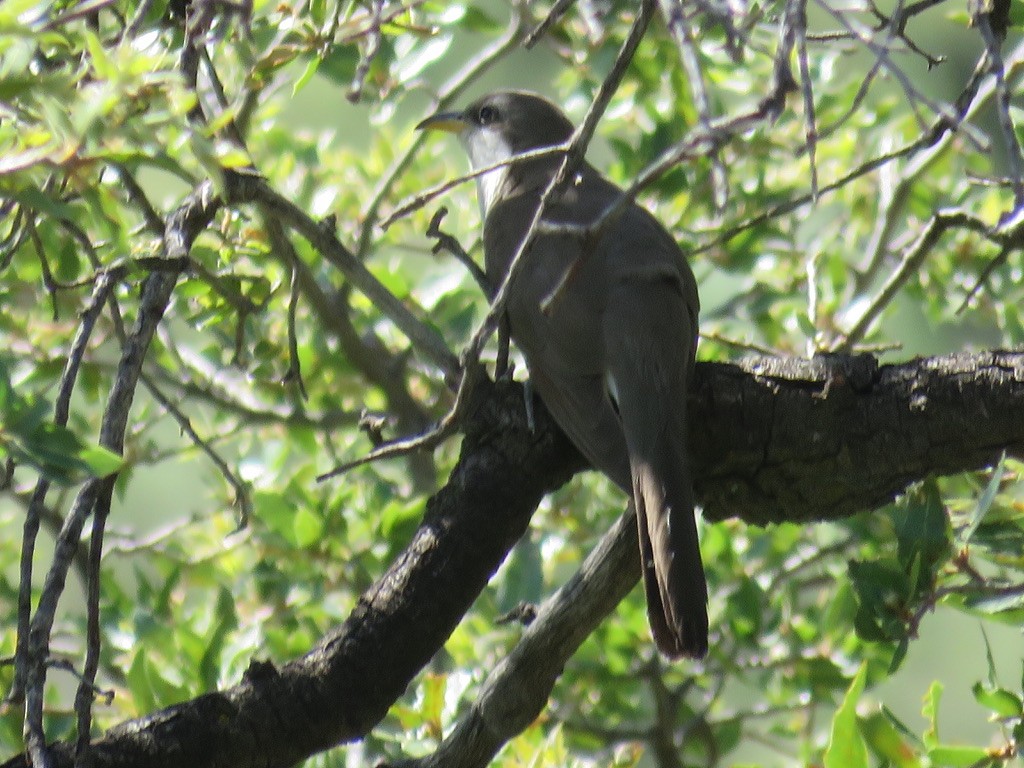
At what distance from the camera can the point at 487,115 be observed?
16.1 feet

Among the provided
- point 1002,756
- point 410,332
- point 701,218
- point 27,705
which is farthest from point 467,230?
point 27,705

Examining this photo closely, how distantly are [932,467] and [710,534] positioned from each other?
1366 millimetres

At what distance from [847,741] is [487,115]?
3.29 meters

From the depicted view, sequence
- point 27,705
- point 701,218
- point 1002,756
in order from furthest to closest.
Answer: point 701,218 → point 1002,756 → point 27,705

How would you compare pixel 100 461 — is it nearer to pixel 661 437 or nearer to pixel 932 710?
pixel 661 437

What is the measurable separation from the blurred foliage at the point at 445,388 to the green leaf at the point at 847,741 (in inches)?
12.4

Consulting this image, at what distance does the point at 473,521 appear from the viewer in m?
2.54

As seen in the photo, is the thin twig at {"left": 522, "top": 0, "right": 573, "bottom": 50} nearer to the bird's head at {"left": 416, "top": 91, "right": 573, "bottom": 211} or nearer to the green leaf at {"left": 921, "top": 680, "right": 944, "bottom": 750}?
the green leaf at {"left": 921, "top": 680, "right": 944, "bottom": 750}

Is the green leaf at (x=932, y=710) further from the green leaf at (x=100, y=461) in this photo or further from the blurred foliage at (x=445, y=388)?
the green leaf at (x=100, y=461)

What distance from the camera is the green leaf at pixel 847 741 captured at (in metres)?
2.13

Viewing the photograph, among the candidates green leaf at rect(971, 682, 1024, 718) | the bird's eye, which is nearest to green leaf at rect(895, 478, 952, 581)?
green leaf at rect(971, 682, 1024, 718)

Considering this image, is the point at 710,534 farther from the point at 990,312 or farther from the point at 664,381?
the point at 990,312

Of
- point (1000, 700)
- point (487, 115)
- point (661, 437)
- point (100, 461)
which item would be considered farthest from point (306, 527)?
point (100, 461)

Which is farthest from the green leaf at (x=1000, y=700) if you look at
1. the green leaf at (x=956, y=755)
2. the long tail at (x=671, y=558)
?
the long tail at (x=671, y=558)
